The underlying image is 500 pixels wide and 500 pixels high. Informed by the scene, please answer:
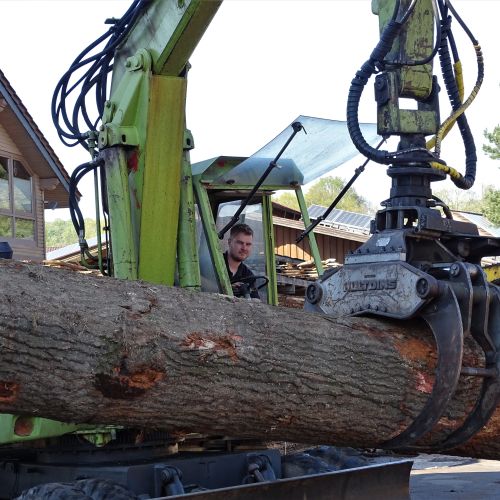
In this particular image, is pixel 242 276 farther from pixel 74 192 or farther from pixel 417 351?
pixel 417 351

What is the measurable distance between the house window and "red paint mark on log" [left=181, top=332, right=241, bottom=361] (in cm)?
1709

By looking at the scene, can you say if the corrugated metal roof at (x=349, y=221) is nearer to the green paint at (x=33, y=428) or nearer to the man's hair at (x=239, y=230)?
the man's hair at (x=239, y=230)

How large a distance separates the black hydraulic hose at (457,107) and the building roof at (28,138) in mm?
15564

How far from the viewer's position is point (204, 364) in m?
3.94

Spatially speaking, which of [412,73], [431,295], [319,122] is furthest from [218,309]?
[319,122]

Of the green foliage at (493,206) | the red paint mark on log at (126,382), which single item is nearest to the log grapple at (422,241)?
the red paint mark on log at (126,382)

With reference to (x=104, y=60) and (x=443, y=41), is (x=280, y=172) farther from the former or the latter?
(x=443, y=41)

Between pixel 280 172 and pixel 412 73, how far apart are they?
2.29m

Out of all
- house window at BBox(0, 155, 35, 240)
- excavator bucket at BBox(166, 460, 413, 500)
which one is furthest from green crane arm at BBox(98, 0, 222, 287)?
house window at BBox(0, 155, 35, 240)

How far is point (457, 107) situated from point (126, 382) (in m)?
2.45

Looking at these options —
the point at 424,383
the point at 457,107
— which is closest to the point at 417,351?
the point at 424,383

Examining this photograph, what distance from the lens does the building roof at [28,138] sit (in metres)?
20.0

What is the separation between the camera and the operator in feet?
23.0

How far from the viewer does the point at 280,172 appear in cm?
709
